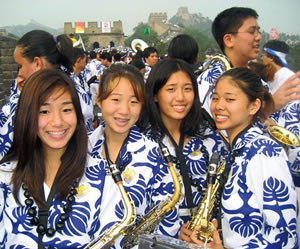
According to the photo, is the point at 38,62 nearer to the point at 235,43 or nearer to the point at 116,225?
the point at 116,225

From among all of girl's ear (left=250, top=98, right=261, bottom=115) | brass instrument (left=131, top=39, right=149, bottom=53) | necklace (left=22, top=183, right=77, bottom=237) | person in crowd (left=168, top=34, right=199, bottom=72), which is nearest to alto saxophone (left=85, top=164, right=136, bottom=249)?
necklace (left=22, top=183, right=77, bottom=237)

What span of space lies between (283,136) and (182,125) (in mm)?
917

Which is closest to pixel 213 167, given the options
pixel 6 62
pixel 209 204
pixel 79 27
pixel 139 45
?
pixel 209 204

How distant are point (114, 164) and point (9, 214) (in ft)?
2.61

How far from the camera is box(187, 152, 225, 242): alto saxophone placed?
7.34ft

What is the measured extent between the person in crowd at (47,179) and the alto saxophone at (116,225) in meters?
0.07

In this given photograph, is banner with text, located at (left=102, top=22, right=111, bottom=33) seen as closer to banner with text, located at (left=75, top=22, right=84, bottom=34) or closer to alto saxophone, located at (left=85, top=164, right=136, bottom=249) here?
banner with text, located at (left=75, top=22, right=84, bottom=34)

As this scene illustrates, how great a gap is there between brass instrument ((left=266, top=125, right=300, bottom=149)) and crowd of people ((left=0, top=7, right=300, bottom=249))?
0.02 metres

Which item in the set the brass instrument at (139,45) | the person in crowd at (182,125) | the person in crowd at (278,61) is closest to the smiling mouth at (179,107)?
the person in crowd at (182,125)

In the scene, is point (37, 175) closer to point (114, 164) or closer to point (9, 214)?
point (9, 214)

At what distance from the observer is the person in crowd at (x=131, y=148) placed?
2369mm

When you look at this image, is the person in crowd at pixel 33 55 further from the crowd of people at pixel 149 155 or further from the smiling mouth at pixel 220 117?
the smiling mouth at pixel 220 117

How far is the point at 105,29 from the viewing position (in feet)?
276

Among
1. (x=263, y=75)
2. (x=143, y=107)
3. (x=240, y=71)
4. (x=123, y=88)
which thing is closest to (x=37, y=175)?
(x=123, y=88)
